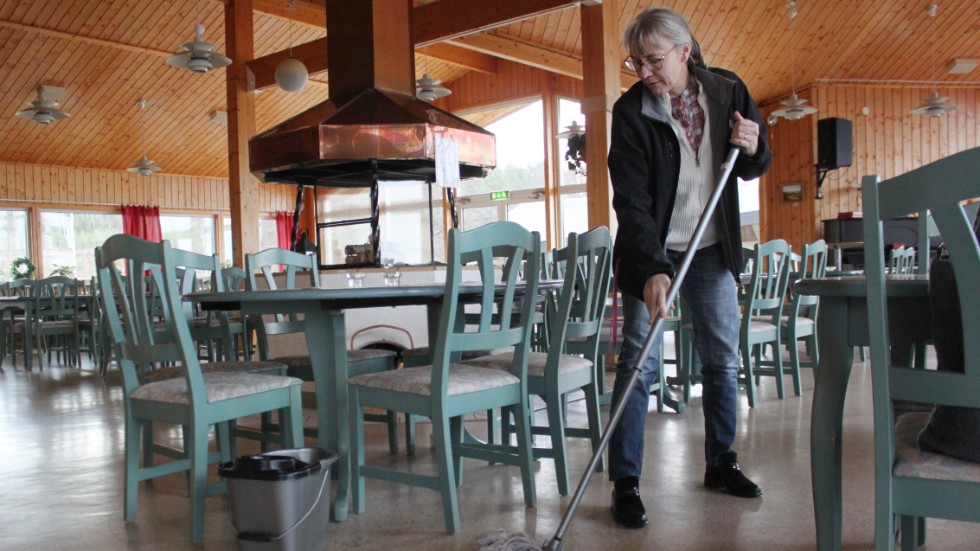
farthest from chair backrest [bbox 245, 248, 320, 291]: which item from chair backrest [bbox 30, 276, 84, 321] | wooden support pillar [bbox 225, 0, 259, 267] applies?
chair backrest [bbox 30, 276, 84, 321]

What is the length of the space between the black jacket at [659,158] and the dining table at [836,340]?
0.62 metres

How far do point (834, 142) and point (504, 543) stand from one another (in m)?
10.6

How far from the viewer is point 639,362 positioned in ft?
6.30

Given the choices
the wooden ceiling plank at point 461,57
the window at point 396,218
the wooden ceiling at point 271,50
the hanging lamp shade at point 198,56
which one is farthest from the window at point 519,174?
the hanging lamp shade at point 198,56

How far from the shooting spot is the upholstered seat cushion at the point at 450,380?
7.59ft

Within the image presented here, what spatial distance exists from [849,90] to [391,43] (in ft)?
29.7

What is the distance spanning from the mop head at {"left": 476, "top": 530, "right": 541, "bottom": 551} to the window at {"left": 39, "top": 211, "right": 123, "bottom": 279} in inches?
518

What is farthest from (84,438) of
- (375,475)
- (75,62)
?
(75,62)

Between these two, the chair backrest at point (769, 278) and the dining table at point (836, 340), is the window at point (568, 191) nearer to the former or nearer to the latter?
the chair backrest at point (769, 278)

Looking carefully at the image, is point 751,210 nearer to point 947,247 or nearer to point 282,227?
point 282,227

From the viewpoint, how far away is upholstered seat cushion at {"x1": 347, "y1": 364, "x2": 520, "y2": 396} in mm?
2314

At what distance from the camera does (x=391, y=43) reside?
553 centimetres

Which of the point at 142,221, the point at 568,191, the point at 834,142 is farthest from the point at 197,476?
the point at 142,221

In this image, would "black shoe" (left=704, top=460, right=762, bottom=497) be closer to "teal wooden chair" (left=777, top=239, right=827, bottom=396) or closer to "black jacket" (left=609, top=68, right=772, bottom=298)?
"black jacket" (left=609, top=68, right=772, bottom=298)
